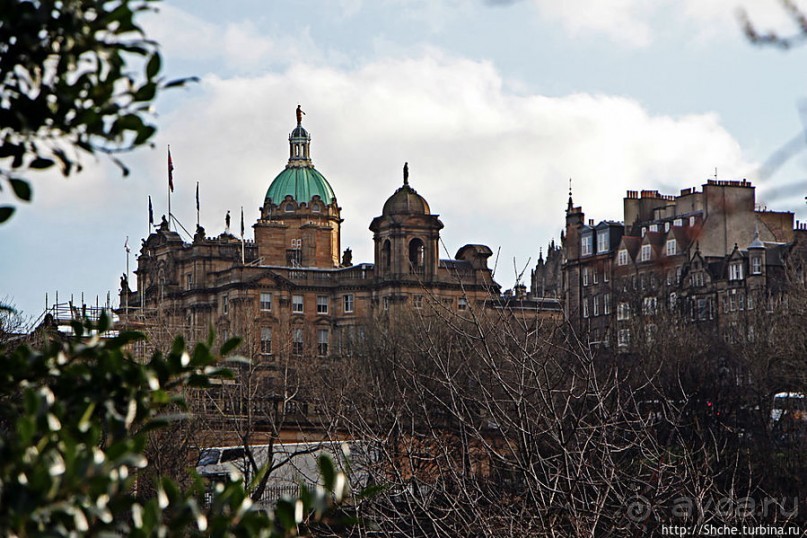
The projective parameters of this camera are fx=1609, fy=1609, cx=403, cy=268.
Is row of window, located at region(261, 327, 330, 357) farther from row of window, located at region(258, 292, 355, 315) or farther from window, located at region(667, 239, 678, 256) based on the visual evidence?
window, located at region(667, 239, 678, 256)

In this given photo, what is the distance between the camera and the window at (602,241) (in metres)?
118

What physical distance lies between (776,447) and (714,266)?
5545 cm

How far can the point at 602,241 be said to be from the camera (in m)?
118

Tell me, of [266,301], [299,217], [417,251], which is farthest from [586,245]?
[299,217]

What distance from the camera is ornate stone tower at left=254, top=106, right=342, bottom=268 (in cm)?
13775

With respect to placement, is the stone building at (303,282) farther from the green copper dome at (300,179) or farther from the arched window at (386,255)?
the green copper dome at (300,179)

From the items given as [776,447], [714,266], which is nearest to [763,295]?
[714,266]

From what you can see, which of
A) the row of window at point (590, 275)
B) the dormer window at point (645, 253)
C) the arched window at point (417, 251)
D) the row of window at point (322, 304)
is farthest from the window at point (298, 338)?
the dormer window at point (645, 253)

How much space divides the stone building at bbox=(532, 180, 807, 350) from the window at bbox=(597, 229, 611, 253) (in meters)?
0.07

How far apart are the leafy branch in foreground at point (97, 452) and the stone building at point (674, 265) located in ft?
217

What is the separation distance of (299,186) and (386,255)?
89.4 ft

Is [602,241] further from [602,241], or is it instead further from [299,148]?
[299,148]

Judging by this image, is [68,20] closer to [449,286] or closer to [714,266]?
[714,266]

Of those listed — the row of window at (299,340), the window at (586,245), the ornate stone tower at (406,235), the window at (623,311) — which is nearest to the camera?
the window at (623,311)
